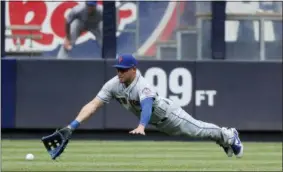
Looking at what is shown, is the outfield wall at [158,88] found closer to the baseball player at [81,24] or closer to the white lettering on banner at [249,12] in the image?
the baseball player at [81,24]

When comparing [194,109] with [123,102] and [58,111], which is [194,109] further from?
[123,102]

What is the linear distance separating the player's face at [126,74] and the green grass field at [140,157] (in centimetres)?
283

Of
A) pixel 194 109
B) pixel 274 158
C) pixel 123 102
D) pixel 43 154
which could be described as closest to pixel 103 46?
pixel 194 109

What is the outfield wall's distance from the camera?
48.5 ft

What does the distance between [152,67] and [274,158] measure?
338 centimetres

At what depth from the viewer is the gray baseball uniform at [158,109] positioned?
8.12m

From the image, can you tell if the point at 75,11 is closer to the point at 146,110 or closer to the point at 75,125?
the point at 75,125

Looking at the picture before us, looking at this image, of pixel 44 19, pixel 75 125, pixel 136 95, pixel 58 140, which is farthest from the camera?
pixel 44 19

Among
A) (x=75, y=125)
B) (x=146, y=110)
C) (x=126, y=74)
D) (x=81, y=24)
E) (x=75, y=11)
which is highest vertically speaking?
(x=75, y=11)

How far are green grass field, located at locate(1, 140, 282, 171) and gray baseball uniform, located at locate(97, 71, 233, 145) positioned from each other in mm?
1906

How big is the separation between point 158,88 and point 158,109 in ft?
21.1

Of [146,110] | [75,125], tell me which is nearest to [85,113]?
[75,125]

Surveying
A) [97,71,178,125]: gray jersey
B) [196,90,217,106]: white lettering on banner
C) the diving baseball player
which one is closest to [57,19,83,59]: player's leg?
[196,90,217,106]: white lettering on banner

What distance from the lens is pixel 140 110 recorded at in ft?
27.4
